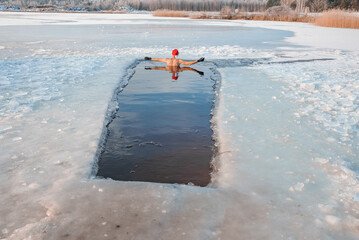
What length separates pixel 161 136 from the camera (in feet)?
12.0

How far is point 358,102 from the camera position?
4695 millimetres

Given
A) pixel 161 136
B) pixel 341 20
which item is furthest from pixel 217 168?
pixel 341 20

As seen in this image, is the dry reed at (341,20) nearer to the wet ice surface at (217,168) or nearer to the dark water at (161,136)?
the wet ice surface at (217,168)

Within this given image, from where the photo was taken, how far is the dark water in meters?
2.87

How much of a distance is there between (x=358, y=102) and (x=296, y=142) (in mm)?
2006

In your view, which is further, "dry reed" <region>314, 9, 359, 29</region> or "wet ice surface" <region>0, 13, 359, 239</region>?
"dry reed" <region>314, 9, 359, 29</region>

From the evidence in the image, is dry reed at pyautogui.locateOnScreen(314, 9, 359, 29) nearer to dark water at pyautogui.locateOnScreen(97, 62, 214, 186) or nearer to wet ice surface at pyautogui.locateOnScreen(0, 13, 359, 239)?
wet ice surface at pyautogui.locateOnScreen(0, 13, 359, 239)

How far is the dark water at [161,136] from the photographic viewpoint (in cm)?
287

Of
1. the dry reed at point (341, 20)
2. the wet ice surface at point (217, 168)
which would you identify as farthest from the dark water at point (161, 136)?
the dry reed at point (341, 20)

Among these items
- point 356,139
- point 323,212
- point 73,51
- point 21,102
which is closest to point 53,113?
point 21,102

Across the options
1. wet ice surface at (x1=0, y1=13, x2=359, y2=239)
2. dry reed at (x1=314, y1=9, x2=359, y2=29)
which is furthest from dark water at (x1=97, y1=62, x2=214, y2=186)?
dry reed at (x1=314, y1=9, x2=359, y2=29)

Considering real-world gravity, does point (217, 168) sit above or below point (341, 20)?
below

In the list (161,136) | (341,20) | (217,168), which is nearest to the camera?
(217,168)

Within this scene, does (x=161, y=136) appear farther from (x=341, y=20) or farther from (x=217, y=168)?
(x=341, y=20)
